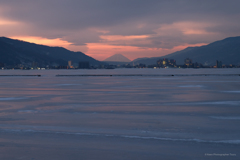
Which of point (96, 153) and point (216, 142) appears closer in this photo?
point (96, 153)

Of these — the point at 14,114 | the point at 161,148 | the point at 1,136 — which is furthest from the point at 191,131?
the point at 14,114

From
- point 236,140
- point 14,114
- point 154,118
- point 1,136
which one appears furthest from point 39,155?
point 14,114

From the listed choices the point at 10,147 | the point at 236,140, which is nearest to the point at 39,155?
the point at 10,147

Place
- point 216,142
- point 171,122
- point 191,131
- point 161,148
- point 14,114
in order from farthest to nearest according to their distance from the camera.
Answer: point 14,114 < point 171,122 < point 191,131 < point 216,142 < point 161,148

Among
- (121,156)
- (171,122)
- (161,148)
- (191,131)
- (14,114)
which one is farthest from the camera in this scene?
(14,114)

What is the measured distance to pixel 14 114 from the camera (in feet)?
56.9

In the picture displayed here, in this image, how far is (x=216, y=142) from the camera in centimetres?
1031

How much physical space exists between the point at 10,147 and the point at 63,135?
2234 mm

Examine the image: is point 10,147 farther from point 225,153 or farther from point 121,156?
point 225,153

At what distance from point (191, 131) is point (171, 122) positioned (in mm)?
2270

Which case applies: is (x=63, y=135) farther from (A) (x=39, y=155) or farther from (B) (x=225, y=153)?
(B) (x=225, y=153)

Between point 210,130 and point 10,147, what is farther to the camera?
point 210,130

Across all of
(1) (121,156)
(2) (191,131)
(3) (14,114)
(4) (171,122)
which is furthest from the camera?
(3) (14,114)

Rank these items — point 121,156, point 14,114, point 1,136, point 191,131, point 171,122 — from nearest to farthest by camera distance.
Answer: point 121,156
point 1,136
point 191,131
point 171,122
point 14,114
